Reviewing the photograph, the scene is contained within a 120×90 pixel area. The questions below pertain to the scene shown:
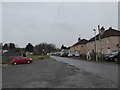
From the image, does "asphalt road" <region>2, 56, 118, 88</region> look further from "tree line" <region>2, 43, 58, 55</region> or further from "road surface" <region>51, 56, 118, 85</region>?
"tree line" <region>2, 43, 58, 55</region>

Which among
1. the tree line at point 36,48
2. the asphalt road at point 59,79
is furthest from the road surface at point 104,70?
the tree line at point 36,48

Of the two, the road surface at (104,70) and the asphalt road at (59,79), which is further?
the road surface at (104,70)

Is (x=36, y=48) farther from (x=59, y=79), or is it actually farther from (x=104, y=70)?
(x=59, y=79)

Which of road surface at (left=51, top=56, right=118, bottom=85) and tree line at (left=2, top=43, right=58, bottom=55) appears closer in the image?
road surface at (left=51, top=56, right=118, bottom=85)

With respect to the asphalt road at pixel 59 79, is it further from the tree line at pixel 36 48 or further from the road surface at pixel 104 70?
the tree line at pixel 36 48

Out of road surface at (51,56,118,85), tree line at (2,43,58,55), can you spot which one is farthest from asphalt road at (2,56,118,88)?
tree line at (2,43,58,55)

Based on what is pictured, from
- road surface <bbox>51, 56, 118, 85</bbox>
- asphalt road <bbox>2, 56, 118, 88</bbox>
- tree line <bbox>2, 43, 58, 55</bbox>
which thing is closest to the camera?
asphalt road <bbox>2, 56, 118, 88</bbox>

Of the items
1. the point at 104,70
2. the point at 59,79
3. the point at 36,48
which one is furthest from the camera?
the point at 36,48

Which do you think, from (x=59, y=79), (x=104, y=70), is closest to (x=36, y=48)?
(x=104, y=70)

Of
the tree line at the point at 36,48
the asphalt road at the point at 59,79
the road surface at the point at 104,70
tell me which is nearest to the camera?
the asphalt road at the point at 59,79

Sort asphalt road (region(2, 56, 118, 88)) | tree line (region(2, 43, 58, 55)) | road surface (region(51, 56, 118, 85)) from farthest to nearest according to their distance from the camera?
tree line (region(2, 43, 58, 55)) < road surface (region(51, 56, 118, 85)) < asphalt road (region(2, 56, 118, 88))

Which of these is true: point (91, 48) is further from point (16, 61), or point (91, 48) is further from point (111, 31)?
point (16, 61)

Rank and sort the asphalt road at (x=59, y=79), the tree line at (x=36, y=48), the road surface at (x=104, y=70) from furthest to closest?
the tree line at (x=36, y=48), the road surface at (x=104, y=70), the asphalt road at (x=59, y=79)

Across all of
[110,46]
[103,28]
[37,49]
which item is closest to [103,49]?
[110,46]
